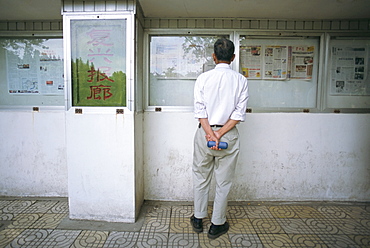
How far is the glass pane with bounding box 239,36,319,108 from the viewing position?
3.45 m

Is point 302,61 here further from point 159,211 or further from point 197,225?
point 159,211

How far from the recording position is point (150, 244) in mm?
2549

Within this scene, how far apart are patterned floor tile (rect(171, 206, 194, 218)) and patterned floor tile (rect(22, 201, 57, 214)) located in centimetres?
176

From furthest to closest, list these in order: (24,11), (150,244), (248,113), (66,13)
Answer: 1. (248,113)
2. (24,11)
3. (66,13)
4. (150,244)

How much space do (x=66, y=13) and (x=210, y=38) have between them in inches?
74.0

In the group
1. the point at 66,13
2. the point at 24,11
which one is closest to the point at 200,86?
the point at 66,13

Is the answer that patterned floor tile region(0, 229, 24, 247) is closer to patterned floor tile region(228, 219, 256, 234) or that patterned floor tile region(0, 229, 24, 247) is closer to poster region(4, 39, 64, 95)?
poster region(4, 39, 64, 95)

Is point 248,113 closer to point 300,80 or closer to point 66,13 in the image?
point 300,80

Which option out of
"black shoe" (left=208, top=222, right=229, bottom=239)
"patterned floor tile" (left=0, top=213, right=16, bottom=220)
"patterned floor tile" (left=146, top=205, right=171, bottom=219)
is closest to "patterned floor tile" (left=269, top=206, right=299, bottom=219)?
"black shoe" (left=208, top=222, right=229, bottom=239)

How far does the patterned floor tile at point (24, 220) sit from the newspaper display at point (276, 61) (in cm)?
344

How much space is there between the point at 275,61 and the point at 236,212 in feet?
7.29

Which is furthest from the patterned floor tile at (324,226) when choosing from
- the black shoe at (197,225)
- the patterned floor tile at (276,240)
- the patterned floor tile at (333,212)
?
the black shoe at (197,225)

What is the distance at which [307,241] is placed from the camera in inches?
103

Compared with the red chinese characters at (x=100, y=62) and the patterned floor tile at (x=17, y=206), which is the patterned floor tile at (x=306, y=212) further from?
the patterned floor tile at (x=17, y=206)
